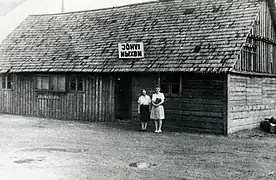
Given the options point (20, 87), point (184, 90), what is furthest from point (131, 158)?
point (20, 87)

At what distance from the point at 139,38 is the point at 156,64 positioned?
9.44 ft

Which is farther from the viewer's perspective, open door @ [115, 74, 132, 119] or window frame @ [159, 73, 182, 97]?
open door @ [115, 74, 132, 119]

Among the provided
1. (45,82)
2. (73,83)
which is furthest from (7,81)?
(73,83)

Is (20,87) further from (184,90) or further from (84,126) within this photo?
(184,90)

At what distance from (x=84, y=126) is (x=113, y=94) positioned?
2675mm

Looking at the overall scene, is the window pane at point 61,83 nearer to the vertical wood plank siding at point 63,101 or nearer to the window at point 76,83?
the vertical wood plank siding at point 63,101

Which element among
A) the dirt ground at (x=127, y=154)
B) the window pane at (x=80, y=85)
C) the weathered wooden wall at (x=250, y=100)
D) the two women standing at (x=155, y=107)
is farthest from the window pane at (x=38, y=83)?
the weathered wooden wall at (x=250, y=100)

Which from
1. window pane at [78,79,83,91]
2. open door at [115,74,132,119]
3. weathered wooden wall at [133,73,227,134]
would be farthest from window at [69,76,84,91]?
weathered wooden wall at [133,73,227,134]

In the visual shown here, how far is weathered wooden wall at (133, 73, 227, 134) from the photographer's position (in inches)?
649

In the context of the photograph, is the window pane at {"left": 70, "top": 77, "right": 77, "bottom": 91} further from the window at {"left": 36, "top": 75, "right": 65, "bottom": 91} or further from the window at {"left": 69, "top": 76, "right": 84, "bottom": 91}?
the window at {"left": 36, "top": 75, "right": 65, "bottom": 91}

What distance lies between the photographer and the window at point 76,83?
21438 mm

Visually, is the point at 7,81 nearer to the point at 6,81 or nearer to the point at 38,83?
the point at 6,81

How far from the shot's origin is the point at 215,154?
38.3 ft

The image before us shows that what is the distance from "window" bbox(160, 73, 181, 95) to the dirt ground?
239 cm
